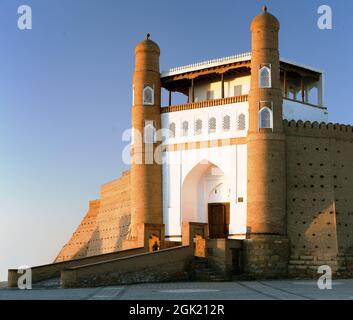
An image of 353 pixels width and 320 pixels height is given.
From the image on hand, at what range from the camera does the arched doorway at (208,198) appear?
85.2 feet

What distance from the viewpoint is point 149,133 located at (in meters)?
26.6

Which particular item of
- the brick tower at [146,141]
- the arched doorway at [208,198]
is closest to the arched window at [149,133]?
the brick tower at [146,141]

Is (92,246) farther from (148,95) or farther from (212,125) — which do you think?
(212,125)

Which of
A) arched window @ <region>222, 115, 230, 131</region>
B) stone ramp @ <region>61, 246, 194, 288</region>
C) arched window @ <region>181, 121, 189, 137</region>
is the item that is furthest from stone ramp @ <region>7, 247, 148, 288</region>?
arched window @ <region>222, 115, 230, 131</region>

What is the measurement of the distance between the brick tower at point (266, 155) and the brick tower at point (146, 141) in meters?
4.13

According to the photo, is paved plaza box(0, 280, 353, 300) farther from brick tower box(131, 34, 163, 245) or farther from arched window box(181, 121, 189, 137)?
arched window box(181, 121, 189, 137)

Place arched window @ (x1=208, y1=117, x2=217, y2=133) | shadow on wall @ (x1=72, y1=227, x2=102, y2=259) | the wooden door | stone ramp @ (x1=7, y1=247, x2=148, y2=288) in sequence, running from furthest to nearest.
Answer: shadow on wall @ (x1=72, y1=227, x2=102, y2=259)
the wooden door
arched window @ (x1=208, y1=117, x2=217, y2=133)
stone ramp @ (x1=7, y1=247, x2=148, y2=288)

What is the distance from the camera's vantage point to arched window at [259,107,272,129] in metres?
24.2

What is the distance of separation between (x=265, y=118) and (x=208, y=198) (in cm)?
426

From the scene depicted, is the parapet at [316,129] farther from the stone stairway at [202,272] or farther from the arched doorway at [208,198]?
the stone stairway at [202,272]

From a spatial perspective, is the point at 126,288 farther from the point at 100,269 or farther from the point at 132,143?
the point at 132,143

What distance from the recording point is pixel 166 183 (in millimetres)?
26469

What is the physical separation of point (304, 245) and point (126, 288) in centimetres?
809
